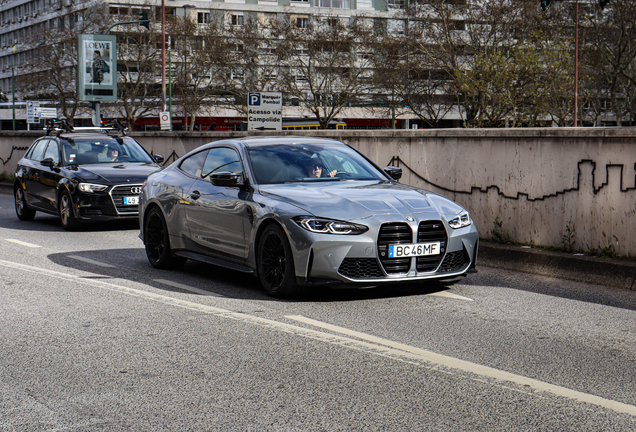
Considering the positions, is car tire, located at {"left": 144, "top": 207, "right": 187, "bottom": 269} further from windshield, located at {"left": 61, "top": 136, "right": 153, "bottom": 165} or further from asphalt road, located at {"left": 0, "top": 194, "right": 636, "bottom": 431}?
windshield, located at {"left": 61, "top": 136, "right": 153, "bottom": 165}

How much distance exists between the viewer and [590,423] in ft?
13.4

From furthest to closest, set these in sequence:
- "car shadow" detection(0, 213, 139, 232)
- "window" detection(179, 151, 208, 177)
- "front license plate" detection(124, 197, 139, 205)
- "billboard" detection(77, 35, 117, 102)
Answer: "billboard" detection(77, 35, 117, 102) < "car shadow" detection(0, 213, 139, 232) < "front license plate" detection(124, 197, 139, 205) < "window" detection(179, 151, 208, 177)

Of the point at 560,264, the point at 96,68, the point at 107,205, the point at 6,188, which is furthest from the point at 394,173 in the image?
the point at 96,68

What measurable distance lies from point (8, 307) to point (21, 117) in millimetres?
95338

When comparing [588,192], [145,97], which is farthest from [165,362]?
[145,97]

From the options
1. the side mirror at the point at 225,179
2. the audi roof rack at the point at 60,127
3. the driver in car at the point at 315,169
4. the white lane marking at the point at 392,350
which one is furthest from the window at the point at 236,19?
the white lane marking at the point at 392,350

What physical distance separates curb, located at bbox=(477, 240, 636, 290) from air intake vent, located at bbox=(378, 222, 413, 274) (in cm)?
265

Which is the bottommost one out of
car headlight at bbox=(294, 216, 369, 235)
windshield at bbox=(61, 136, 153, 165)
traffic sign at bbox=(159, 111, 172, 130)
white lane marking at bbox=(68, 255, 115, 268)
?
white lane marking at bbox=(68, 255, 115, 268)

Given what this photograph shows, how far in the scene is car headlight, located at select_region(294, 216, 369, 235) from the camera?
7078 millimetres

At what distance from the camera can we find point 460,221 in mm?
7590

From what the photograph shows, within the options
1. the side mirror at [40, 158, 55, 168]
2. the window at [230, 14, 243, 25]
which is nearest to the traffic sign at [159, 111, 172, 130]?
the side mirror at [40, 158, 55, 168]

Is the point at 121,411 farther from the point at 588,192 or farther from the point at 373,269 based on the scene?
the point at 588,192

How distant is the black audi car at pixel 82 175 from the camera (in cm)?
1395

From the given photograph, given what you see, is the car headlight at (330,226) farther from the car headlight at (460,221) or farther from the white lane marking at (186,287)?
the white lane marking at (186,287)
